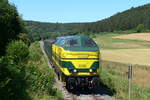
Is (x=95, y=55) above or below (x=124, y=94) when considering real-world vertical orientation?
above

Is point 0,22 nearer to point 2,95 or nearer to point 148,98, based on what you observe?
point 148,98

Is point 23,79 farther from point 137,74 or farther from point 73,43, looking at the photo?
point 137,74

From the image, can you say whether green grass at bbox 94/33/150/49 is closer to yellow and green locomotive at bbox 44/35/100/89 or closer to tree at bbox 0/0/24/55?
tree at bbox 0/0/24/55

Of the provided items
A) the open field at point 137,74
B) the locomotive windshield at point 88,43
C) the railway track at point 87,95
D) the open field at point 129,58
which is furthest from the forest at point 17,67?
the open field at point 129,58

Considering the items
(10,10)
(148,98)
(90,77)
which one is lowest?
(148,98)

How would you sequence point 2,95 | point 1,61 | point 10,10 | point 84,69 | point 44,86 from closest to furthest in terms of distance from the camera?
point 2,95, point 1,61, point 44,86, point 84,69, point 10,10

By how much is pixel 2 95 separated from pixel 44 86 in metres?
5.64

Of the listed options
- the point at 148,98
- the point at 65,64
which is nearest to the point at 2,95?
the point at 65,64

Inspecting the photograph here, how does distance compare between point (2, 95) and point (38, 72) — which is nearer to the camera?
point (2, 95)

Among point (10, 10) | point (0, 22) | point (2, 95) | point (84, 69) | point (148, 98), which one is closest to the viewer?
point (2, 95)

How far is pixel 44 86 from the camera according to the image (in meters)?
14.5

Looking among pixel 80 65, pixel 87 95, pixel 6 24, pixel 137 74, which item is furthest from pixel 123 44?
pixel 87 95

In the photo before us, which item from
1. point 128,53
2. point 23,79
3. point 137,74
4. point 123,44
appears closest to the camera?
point 23,79

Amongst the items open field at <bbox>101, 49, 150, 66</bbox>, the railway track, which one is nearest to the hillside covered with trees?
the railway track
